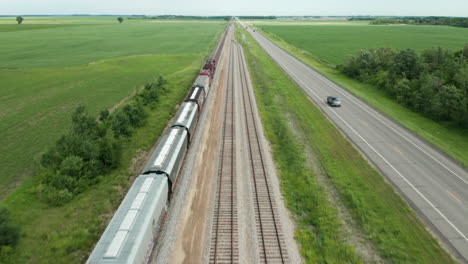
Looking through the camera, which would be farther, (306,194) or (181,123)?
(181,123)

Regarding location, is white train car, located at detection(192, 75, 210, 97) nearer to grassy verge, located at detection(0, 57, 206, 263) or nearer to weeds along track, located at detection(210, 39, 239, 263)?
weeds along track, located at detection(210, 39, 239, 263)

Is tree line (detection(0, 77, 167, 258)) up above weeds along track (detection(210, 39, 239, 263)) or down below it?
above

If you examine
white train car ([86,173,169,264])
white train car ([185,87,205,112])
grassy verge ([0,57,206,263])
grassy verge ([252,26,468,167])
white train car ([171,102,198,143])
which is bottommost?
grassy verge ([0,57,206,263])

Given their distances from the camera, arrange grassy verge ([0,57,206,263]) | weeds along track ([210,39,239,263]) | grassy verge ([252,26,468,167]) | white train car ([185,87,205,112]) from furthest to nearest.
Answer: white train car ([185,87,205,112]) < grassy verge ([252,26,468,167]) < weeds along track ([210,39,239,263]) < grassy verge ([0,57,206,263])

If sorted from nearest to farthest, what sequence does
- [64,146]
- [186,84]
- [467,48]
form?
1. [64,146]
2. [467,48]
3. [186,84]

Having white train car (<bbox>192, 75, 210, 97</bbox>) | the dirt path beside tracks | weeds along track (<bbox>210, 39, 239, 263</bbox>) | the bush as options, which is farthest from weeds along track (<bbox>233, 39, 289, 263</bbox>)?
the bush

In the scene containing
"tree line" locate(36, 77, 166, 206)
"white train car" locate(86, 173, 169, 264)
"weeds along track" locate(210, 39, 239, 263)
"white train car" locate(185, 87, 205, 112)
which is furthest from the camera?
"white train car" locate(185, 87, 205, 112)

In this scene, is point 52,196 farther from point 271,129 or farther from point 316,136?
point 316,136

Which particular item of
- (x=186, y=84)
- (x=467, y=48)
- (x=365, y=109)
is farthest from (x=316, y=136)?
(x=467, y=48)
